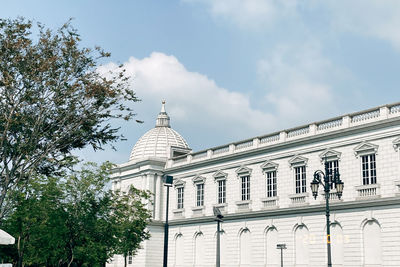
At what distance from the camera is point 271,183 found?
139 feet

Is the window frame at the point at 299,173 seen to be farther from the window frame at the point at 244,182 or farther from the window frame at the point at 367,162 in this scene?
the window frame at the point at 244,182

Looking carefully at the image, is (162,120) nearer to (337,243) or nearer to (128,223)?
(128,223)

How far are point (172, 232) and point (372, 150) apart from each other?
23899 millimetres

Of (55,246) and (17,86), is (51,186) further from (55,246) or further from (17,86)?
(17,86)

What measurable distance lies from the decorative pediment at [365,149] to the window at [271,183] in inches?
319

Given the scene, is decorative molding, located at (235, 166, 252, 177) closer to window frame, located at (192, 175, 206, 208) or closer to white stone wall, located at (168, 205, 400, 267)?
white stone wall, located at (168, 205, 400, 267)

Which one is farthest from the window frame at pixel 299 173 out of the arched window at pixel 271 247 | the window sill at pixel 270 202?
the arched window at pixel 271 247

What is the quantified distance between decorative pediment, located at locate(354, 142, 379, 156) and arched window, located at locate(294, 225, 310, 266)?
23.1 feet

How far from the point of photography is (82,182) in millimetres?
36500

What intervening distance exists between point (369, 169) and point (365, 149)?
1.35 metres

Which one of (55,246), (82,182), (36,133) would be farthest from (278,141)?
(36,133)

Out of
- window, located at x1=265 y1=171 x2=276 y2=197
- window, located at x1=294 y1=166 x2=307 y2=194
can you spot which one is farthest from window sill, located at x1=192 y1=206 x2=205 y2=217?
window, located at x1=294 y1=166 x2=307 y2=194

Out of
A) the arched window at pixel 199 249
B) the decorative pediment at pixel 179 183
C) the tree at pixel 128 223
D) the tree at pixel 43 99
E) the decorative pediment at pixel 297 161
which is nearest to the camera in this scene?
the tree at pixel 43 99

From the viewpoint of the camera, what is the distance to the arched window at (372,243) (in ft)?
111
